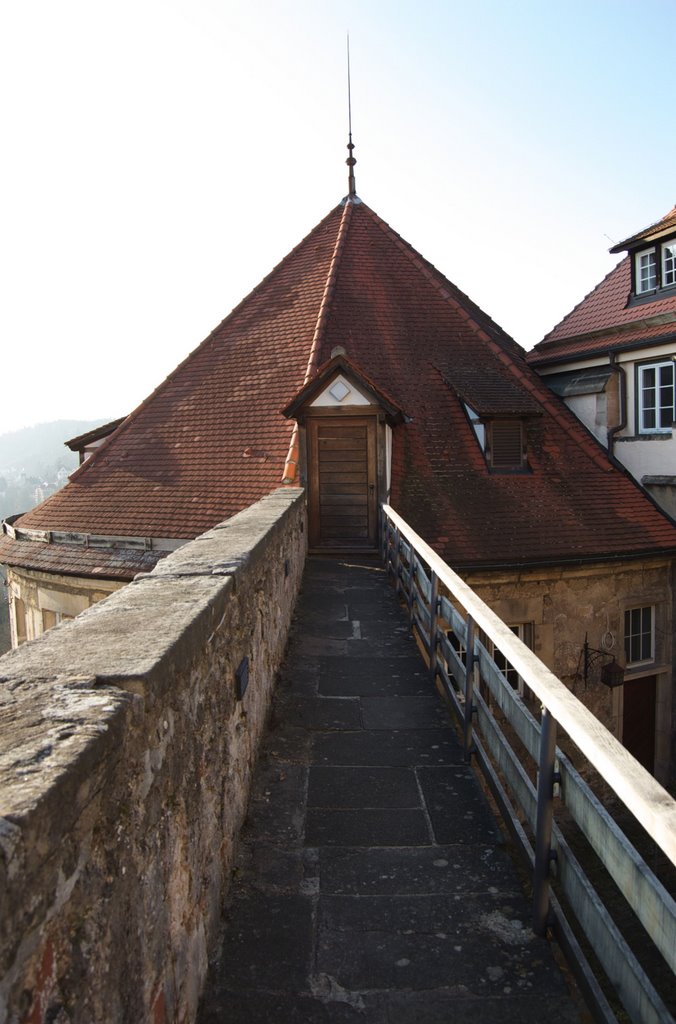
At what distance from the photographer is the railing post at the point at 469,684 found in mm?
4180

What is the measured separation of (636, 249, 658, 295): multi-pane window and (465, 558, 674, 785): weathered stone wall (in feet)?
16.0

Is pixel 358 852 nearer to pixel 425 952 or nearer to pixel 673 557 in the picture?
pixel 425 952

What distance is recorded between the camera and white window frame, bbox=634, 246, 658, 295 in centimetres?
1376

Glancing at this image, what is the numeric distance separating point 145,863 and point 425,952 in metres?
1.37

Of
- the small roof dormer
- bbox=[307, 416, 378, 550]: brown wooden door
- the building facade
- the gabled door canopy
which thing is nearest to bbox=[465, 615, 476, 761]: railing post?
bbox=[307, 416, 378, 550]: brown wooden door

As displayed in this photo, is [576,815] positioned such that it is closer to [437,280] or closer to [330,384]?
[330,384]

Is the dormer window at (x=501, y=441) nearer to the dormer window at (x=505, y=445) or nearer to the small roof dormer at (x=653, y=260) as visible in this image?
the dormer window at (x=505, y=445)

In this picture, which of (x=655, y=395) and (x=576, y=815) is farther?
(x=655, y=395)

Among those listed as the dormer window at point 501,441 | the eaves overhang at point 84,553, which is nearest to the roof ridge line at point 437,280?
the dormer window at point 501,441

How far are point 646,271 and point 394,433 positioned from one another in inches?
231

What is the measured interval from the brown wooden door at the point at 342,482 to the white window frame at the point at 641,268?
19.9 feet

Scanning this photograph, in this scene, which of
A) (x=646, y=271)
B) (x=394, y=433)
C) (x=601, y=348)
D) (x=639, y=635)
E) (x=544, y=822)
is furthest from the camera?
(x=646, y=271)

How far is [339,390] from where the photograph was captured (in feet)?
37.5

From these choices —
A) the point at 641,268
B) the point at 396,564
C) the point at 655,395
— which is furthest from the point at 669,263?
the point at 396,564
